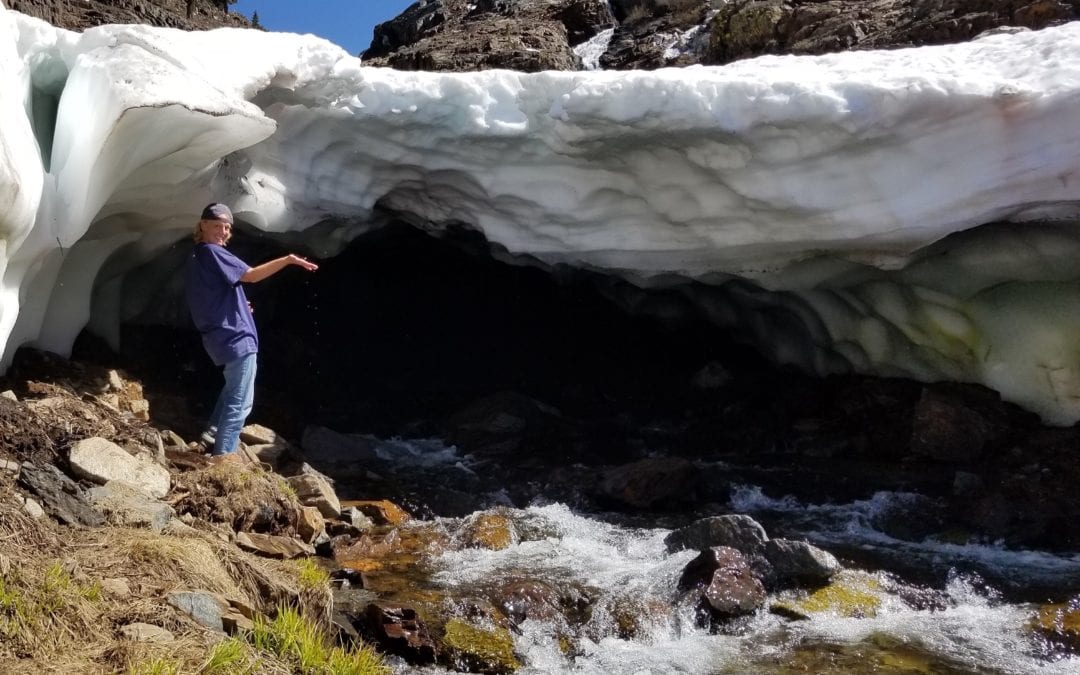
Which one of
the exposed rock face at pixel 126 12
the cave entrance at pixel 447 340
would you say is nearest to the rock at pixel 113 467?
the cave entrance at pixel 447 340

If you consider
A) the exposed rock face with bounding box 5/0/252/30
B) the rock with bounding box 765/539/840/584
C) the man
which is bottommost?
the rock with bounding box 765/539/840/584

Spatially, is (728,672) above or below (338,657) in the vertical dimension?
below

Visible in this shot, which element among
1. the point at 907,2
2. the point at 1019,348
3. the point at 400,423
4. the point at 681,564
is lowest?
the point at 400,423

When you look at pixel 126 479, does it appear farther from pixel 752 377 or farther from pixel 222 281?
pixel 752 377

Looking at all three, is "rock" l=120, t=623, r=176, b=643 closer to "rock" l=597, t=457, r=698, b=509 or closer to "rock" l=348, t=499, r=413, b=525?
"rock" l=348, t=499, r=413, b=525

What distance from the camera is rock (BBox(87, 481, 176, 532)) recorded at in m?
4.14

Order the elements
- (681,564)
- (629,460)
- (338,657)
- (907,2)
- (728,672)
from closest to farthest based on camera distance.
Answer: (338,657) < (728,672) < (681,564) < (629,460) < (907,2)

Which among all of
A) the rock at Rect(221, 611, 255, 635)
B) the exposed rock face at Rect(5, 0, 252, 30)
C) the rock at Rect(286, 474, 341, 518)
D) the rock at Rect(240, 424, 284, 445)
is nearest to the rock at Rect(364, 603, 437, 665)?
the rock at Rect(221, 611, 255, 635)

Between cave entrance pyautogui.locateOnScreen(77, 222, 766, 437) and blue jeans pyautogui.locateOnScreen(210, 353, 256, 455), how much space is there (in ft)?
9.81

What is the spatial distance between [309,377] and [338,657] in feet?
22.1

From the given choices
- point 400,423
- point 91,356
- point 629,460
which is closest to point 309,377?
point 400,423

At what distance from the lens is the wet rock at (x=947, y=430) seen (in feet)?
23.1

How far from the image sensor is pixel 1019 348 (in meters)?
6.86

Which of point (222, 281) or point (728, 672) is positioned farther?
point (222, 281)
